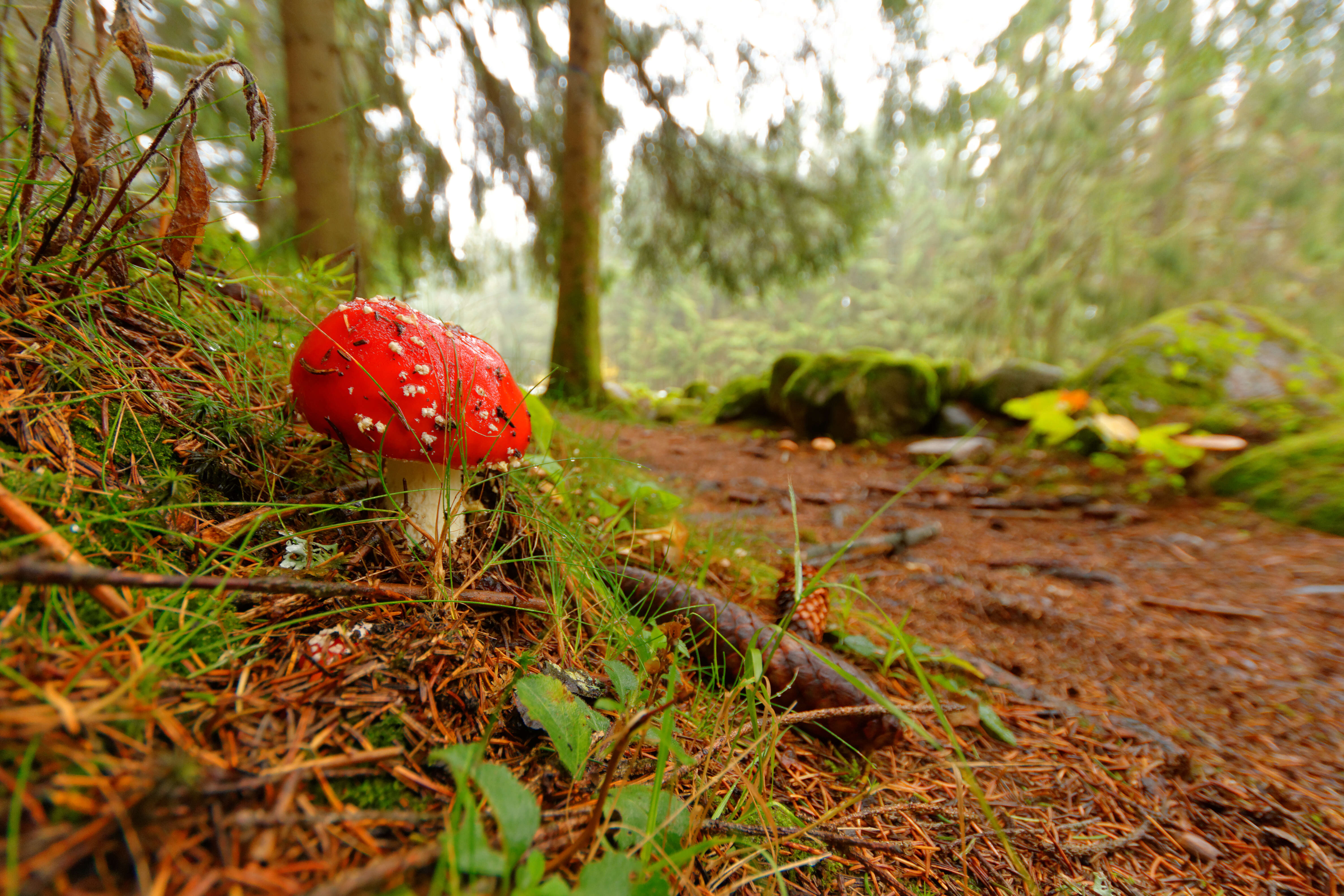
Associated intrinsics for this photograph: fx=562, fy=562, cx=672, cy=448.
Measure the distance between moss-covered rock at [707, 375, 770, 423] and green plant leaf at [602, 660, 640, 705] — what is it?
238 inches

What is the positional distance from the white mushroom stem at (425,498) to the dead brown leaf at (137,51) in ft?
2.33

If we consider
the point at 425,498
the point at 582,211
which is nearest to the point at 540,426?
the point at 425,498

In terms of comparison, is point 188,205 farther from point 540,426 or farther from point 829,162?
point 829,162

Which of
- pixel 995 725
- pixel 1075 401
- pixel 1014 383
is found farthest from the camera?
pixel 1014 383

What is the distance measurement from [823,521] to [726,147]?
507cm

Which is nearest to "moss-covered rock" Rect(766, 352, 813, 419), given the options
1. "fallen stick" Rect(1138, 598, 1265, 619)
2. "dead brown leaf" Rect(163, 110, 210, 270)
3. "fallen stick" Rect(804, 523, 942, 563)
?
"fallen stick" Rect(804, 523, 942, 563)

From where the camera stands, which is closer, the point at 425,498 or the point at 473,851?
the point at 473,851

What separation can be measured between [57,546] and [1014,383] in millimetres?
6577

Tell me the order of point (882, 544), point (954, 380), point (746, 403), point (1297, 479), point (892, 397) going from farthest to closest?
point (746, 403), point (954, 380), point (892, 397), point (1297, 479), point (882, 544)

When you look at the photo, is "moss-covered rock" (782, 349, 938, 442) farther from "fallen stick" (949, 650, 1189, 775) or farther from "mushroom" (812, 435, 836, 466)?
"fallen stick" (949, 650, 1189, 775)

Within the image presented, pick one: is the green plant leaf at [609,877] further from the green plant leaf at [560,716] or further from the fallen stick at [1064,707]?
the fallen stick at [1064,707]

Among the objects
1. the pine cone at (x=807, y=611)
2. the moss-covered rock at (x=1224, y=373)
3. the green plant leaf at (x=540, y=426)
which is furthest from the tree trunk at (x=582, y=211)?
the moss-covered rock at (x=1224, y=373)

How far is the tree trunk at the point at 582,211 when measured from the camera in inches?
208

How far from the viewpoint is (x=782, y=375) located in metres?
6.54
